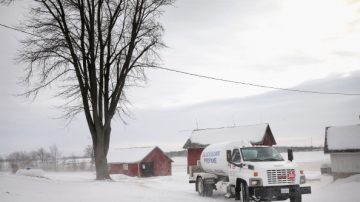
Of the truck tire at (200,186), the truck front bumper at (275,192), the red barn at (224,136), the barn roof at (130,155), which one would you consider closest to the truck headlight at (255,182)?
the truck front bumper at (275,192)

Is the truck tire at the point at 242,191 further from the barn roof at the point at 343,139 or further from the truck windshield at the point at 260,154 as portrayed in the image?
the barn roof at the point at 343,139

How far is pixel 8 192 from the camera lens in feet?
49.5

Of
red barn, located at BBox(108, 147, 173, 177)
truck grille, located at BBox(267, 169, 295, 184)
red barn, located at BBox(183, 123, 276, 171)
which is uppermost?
red barn, located at BBox(183, 123, 276, 171)

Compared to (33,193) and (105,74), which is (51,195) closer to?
(33,193)

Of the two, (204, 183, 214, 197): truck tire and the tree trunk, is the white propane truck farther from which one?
the tree trunk

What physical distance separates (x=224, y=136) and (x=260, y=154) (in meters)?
32.4

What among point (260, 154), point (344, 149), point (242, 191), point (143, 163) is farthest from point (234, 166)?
point (143, 163)

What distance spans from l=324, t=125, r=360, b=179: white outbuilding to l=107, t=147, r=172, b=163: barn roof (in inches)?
1191

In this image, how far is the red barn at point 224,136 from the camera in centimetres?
4816

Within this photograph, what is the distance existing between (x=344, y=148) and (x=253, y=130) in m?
13.1

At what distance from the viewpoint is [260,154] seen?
18.5 meters

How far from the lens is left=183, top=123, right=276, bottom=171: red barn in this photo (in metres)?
48.2

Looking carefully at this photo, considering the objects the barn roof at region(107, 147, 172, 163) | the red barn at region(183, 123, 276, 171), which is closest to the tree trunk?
the red barn at region(183, 123, 276, 171)

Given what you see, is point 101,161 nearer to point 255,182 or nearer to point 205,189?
point 205,189
